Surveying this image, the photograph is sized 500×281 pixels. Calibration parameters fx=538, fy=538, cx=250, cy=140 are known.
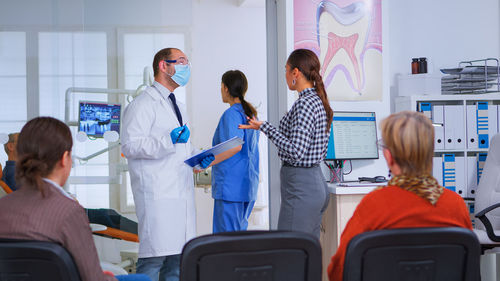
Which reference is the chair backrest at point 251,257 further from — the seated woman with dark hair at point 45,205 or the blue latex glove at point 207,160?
the blue latex glove at point 207,160

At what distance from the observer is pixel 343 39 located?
3598 millimetres

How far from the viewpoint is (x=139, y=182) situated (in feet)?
8.45

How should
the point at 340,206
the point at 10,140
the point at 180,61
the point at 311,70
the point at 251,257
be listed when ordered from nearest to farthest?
the point at 251,257
the point at 311,70
the point at 180,61
the point at 340,206
the point at 10,140

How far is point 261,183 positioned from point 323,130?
372 cm

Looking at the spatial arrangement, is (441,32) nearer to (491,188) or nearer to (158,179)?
(491,188)

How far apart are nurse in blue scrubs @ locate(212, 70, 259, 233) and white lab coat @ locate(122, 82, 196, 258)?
2.82ft

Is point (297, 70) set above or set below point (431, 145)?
above

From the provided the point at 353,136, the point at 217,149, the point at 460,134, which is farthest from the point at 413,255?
the point at 460,134

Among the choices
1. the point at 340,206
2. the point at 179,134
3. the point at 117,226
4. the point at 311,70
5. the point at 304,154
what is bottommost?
the point at 117,226

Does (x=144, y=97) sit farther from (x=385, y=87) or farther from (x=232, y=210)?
(x=385, y=87)

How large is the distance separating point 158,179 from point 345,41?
5.64 ft

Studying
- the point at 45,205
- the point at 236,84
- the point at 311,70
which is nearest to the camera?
the point at 45,205

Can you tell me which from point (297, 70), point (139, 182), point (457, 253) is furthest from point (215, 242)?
point (297, 70)

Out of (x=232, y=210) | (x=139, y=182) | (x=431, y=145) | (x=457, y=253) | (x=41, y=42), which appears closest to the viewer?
(x=457, y=253)
